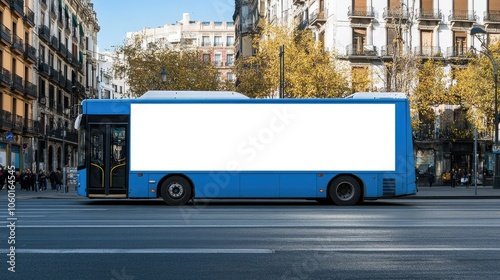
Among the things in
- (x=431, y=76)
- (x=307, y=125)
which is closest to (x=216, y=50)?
(x=431, y=76)

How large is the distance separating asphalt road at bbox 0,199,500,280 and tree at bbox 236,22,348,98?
2992cm

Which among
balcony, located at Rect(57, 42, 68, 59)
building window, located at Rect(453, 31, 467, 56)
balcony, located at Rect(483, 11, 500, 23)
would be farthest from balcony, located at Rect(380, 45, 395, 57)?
balcony, located at Rect(57, 42, 68, 59)

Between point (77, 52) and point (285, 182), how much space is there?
59546 millimetres

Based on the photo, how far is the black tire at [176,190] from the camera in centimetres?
2255

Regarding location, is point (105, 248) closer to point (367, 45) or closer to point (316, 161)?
point (316, 161)

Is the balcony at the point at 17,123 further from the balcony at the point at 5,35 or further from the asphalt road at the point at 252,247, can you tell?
the asphalt road at the point at 252,247

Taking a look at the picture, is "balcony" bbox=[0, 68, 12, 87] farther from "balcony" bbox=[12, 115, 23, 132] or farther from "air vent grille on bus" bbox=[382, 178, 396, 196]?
"air vent grille on bus" bbox=[382, 178, 396, 196]

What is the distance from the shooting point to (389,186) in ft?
75.4

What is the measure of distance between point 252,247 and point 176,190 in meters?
12.4

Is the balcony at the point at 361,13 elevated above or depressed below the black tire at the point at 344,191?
above

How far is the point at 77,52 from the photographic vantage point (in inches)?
3078

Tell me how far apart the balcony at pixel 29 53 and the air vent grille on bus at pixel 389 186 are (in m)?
38.3

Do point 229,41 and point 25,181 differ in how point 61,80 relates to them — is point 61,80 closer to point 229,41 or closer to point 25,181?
point 25,181

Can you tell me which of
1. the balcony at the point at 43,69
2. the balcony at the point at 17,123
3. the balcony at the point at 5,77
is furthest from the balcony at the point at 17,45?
the balcony at the point at 43,69
